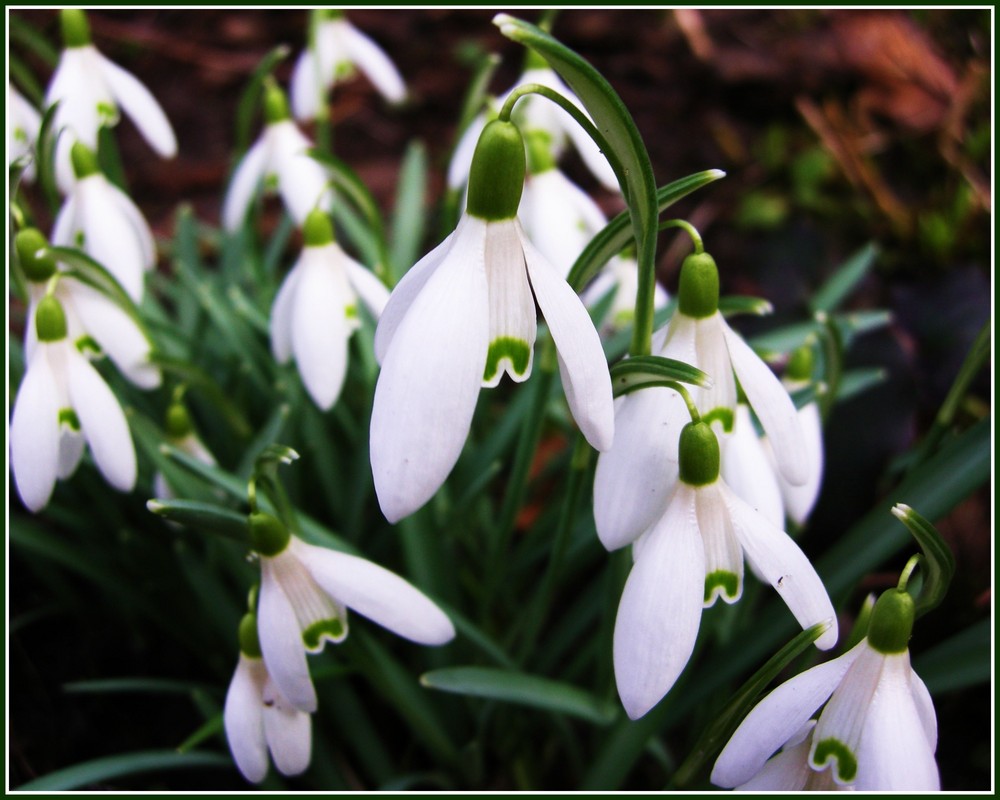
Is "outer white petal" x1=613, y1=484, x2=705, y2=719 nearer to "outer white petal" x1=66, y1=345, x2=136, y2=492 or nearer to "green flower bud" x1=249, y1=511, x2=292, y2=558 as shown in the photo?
"green flower bud" x1=249, y1=511, x2=292, y2=558

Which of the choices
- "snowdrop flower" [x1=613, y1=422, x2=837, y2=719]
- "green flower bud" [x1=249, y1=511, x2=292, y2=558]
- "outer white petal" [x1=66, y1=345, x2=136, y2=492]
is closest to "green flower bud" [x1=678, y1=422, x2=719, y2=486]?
"snowdrop flower" [x1=613, y1=422, x2=837, y2=719]

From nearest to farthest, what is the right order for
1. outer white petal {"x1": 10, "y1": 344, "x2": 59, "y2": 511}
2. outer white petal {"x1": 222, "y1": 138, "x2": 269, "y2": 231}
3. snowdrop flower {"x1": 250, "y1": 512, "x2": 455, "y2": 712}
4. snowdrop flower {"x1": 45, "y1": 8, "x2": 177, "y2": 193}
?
snowdrop flower {"x1": 250, "y1": 512, "x2": 455, "y2": 712}, outer white petal {"x1": 10, "y1": 344, "x2": 59, "y2": 511}, snowdrop flower {"x1": 45, "y1": 8, "x2": 177, "y2": 193}, outer white petal {"x1": 222, "y1": 138, "x2": 269, "y2": 231}

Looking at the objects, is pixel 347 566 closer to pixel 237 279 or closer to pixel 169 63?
pixel 237 279

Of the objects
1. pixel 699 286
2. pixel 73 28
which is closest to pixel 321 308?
pixel 699 286

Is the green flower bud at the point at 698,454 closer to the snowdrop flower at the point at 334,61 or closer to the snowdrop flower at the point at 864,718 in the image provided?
the snowdrop flower at the point at 864,718

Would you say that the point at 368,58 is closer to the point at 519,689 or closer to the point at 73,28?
the point at 73,28

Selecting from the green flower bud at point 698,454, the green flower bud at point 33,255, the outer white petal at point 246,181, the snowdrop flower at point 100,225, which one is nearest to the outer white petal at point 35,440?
Result: the green flower bud at point 33,255
